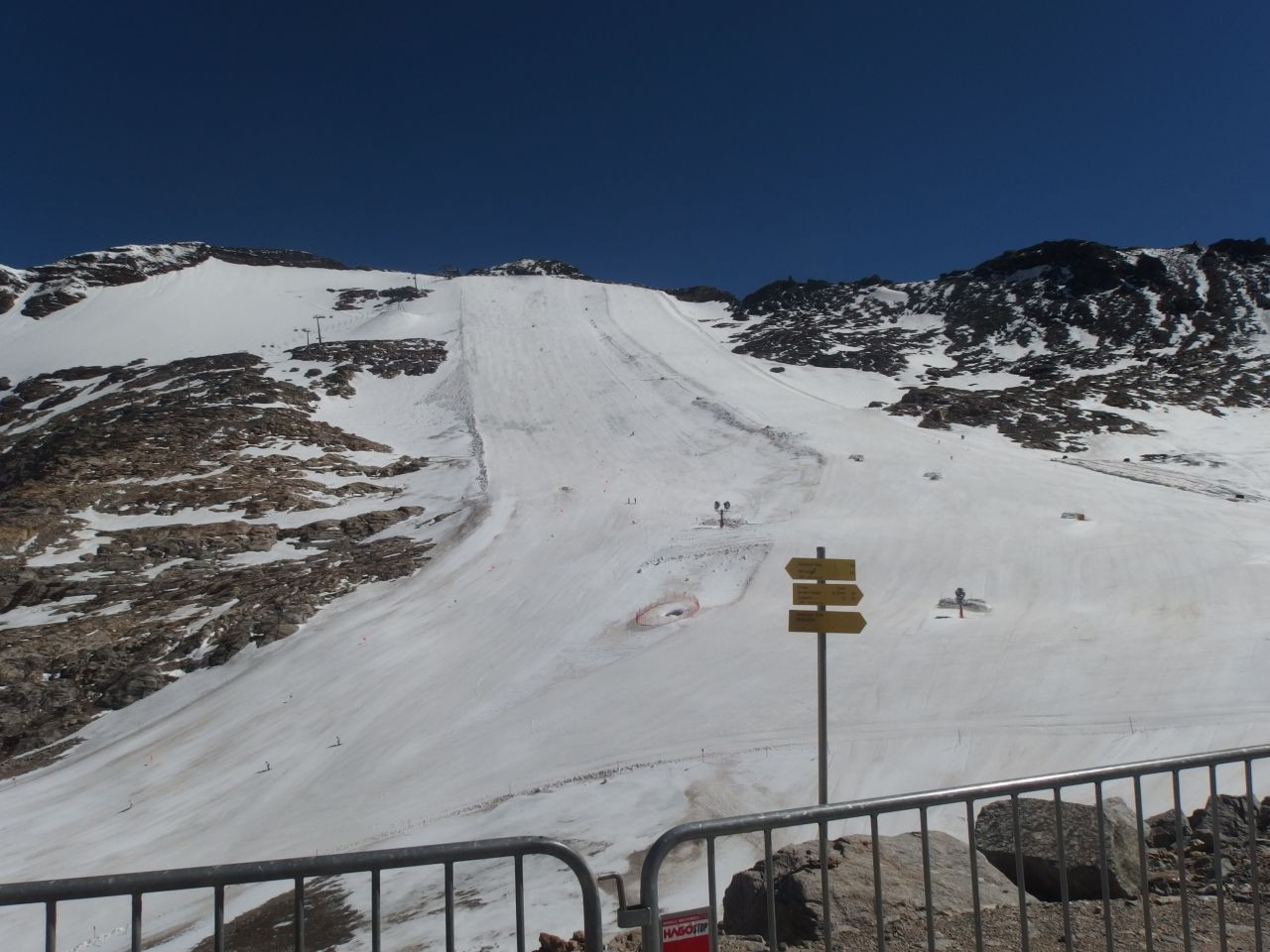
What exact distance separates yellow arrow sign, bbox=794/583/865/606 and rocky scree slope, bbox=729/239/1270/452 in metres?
31.4

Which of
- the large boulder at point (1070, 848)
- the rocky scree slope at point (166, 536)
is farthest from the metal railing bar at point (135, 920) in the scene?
the rocky scree slope at point (166, 536)

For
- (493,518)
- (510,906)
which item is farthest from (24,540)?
(510,906)

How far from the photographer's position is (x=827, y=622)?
7.54 m

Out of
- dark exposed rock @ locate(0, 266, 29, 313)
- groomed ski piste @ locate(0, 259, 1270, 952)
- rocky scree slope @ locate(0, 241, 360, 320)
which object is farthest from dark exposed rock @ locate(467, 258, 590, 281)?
groomed ski piste @ locate(0, 259, 1270, 952)

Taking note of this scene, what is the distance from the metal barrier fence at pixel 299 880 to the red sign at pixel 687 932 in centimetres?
45

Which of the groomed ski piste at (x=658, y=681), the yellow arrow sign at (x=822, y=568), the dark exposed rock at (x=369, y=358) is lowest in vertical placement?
the groomed ski piste at (x=658, y=681)

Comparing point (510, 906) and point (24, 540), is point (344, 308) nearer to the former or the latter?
point (24, 540)

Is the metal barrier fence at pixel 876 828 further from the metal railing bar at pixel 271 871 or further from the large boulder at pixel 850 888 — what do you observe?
the large boulder at pixel 850 888

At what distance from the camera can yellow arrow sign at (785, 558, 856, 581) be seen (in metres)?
7.45

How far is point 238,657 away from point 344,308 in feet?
245

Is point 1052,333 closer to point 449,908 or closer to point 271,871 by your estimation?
point 449,908

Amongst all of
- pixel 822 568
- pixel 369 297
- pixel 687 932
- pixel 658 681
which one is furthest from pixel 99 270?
pixel 687 932

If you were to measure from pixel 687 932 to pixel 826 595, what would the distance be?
483 centimetres

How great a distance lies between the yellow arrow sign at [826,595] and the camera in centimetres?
754
